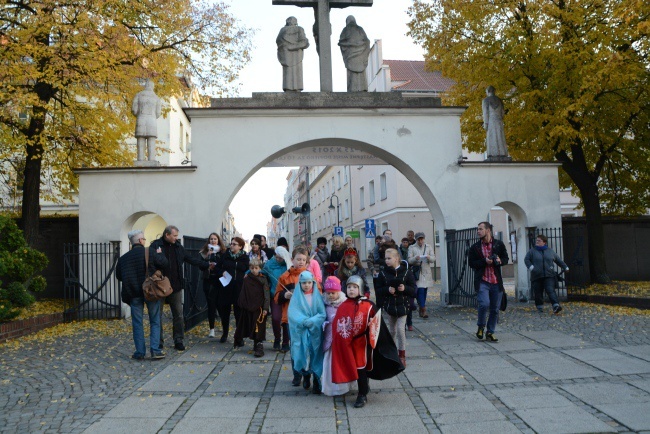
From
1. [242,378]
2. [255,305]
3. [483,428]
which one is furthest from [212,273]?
[483,428]

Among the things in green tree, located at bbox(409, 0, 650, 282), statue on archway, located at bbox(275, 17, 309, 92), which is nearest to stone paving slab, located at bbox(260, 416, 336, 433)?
statue on archway, located at bbox(275, 17, 309, 92)

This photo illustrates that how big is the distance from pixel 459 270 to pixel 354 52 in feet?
19.0

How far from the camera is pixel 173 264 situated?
341 inches

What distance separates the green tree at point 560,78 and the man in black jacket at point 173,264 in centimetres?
969

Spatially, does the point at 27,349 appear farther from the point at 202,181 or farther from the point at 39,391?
the point at 202,181

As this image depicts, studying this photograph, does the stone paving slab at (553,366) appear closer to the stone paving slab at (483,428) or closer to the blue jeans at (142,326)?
the stone paving slab at (483,428)

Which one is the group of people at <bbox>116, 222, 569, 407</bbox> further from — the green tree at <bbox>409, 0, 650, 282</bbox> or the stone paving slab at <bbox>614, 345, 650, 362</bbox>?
the green tree at <bbox>409, 0, 650, 282</bbox>

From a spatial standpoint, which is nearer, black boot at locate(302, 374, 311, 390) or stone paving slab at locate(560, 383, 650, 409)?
stone paving slab at locate(560, 383, 650, 409)

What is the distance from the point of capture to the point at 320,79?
45.9 feet

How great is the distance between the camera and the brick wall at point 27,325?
32.9 ft

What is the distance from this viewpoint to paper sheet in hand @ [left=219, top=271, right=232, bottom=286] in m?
9.50

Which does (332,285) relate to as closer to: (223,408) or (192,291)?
(223,408)

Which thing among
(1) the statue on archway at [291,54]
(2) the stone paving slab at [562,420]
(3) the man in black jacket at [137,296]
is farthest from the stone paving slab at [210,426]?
(1) the statue on archway at [291,54]

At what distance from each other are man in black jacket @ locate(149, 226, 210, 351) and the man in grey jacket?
278 inches
